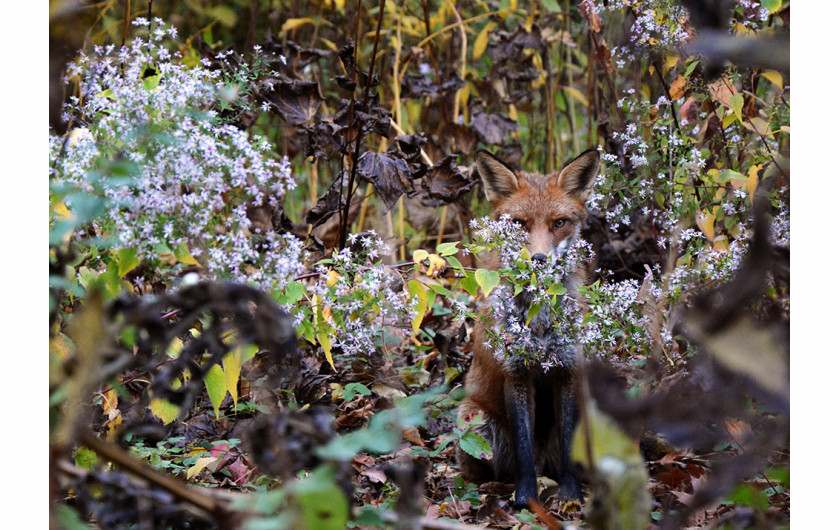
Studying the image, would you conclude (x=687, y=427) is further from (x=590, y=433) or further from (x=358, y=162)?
(x=358, y=162)

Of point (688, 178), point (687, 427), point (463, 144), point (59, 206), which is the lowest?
point (687, 427)

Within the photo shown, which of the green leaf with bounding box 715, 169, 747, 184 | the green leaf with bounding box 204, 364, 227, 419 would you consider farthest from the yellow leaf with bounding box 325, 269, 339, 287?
the green leaf with bounding box 715, 169, 747, 184

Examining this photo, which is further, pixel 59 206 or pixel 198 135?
pixel 59 206

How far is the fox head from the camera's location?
3604mm

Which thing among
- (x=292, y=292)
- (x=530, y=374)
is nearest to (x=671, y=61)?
(x=530, y=374)

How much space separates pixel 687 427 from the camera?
47.6 inches

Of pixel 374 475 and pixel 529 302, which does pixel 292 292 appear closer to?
pixel 374 475

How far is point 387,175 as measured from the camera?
3.53 meters

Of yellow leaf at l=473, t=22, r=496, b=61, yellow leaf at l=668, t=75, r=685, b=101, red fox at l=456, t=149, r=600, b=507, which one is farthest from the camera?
yellow leaf at l=473, t=22, r=496, b=61

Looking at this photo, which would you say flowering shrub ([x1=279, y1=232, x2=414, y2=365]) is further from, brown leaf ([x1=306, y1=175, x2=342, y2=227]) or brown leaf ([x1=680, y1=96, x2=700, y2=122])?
brown leaf ([x1=680, y1=96, x2=700, y2=122])

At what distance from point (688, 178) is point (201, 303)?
236cm

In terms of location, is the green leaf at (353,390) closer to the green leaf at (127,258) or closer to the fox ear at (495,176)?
the fox ear at (495,176)

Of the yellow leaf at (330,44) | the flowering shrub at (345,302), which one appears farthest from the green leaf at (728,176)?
the yellow leaf at (330,44)
